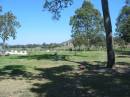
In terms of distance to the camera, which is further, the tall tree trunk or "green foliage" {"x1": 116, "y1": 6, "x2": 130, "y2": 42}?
"green foliage" {"x1": 116, "y1": 6, "x2": 130, "y2": 42}

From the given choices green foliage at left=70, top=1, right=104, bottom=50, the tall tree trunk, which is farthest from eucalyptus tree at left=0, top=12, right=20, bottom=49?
the tall tree trunk

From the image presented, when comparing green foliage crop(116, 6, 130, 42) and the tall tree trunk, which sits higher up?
green foliage crop(116, 6, 130, 42)

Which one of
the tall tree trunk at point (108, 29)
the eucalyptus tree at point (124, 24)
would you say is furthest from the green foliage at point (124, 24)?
the tall tree trunk at point (108, 29)

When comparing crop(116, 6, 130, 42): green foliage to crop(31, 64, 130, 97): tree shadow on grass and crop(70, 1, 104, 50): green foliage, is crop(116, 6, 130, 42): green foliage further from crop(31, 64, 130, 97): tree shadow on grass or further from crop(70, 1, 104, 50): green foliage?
crop(31, 64, 130, 97): tree shadow on grass

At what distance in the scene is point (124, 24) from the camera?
76.4 meters

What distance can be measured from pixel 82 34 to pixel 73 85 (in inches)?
1986

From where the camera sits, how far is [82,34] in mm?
64938

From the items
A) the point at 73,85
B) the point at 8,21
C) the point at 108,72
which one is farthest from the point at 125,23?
the point at 73,85

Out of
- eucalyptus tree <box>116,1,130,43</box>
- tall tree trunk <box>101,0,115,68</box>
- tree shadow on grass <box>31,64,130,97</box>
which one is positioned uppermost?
eucalyptus tree <box>116,1,130,43</box>

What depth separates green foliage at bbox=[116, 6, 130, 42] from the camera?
73812mm

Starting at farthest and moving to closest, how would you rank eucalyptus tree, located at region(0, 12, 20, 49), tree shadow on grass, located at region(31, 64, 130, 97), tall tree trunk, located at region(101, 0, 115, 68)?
eucalyptus tree, located at region(0, 12, 20, 49) < tall tree trunk, located at region(101, 0, 115, 68) < tree shadow on grass, located at region(31, 64, 130, 97)

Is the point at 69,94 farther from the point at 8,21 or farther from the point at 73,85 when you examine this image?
the point at 8,21

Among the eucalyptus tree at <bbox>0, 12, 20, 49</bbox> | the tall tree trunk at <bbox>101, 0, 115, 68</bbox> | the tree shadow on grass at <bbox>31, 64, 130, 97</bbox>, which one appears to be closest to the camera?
the tree shadow on grass at <bbox>31, 64, 130, 97</bbox>

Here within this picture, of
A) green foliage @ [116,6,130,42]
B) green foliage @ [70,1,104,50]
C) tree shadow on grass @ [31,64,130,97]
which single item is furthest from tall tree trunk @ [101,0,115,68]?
green foliage @ [116,6,130,42]
